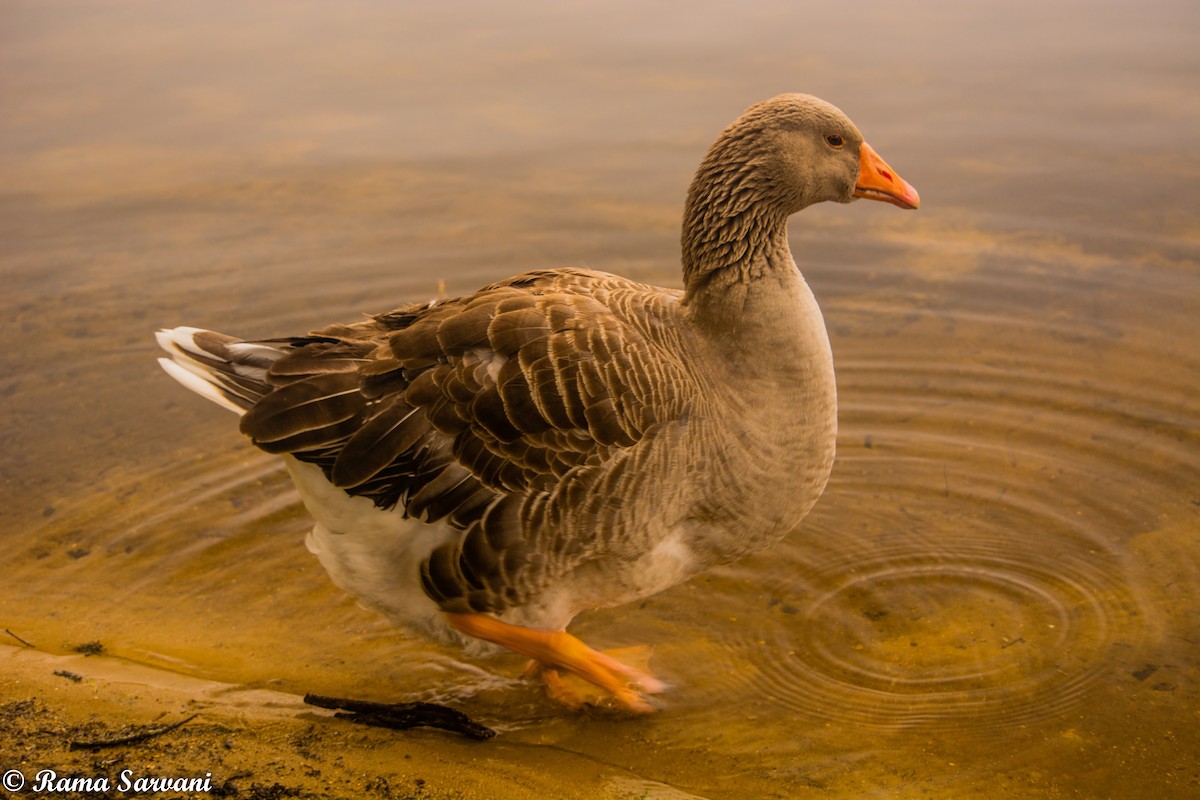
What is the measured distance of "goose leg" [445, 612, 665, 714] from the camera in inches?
193

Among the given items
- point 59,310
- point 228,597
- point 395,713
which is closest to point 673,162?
point 59,310

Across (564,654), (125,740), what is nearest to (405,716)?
(564,654)

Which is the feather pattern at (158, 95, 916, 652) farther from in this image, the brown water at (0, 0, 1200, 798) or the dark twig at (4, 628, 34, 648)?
the dark twig at (4, 628, 34, 648)

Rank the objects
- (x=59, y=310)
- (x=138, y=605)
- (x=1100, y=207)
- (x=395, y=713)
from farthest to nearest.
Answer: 1. (x=1100, y=207)
2. (x=59, y=310)
3. (x=138, y=605)
4. (x=395, y=713)

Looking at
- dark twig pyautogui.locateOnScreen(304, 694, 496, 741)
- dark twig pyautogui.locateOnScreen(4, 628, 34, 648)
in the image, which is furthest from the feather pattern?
dark twig pyautogui.locateOnScreen(4, 628, 34, 648)

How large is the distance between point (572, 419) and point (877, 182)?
185cm

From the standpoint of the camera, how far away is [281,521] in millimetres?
6352

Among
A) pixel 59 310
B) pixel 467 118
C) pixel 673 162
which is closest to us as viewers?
pixel 59 310

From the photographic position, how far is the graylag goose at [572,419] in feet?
15.0

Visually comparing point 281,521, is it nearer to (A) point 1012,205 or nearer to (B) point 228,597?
(B) point 228,597

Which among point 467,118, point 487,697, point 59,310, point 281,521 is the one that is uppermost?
point 467,118

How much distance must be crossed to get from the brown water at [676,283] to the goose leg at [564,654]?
17cm

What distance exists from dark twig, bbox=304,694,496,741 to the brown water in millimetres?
216

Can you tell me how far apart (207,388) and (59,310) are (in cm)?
433
